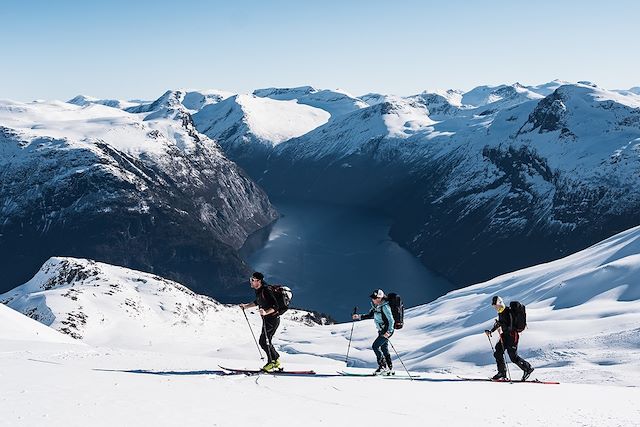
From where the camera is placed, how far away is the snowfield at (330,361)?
45.1 ft

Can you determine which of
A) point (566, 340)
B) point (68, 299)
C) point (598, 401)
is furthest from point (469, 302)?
point (598, 401)

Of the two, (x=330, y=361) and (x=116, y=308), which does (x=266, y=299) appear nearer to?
(x=330, y=361)

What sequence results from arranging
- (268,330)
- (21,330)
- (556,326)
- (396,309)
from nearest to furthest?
(268,330)
(396,309)
(21,330)
(556,326)

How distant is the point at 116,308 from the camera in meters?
75.8

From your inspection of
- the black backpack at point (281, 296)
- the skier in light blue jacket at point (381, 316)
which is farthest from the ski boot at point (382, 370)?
the black backpack at point (281, 296)

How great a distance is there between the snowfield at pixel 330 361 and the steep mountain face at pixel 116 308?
0.27 meters

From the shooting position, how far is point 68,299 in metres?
72.5

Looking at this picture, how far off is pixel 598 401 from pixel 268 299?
34.7 ft

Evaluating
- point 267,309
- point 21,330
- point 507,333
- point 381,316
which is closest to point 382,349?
point 381,316

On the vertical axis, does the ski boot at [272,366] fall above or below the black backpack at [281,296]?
below

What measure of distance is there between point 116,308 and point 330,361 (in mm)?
32630

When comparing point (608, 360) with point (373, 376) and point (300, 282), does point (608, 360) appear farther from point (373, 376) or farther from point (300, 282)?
point (300, 282)

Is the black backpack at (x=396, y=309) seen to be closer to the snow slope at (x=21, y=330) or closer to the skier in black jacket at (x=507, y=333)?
the skier in black jacket at (x=507, y=333)

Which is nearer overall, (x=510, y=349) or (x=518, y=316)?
(x=518, y=316)
